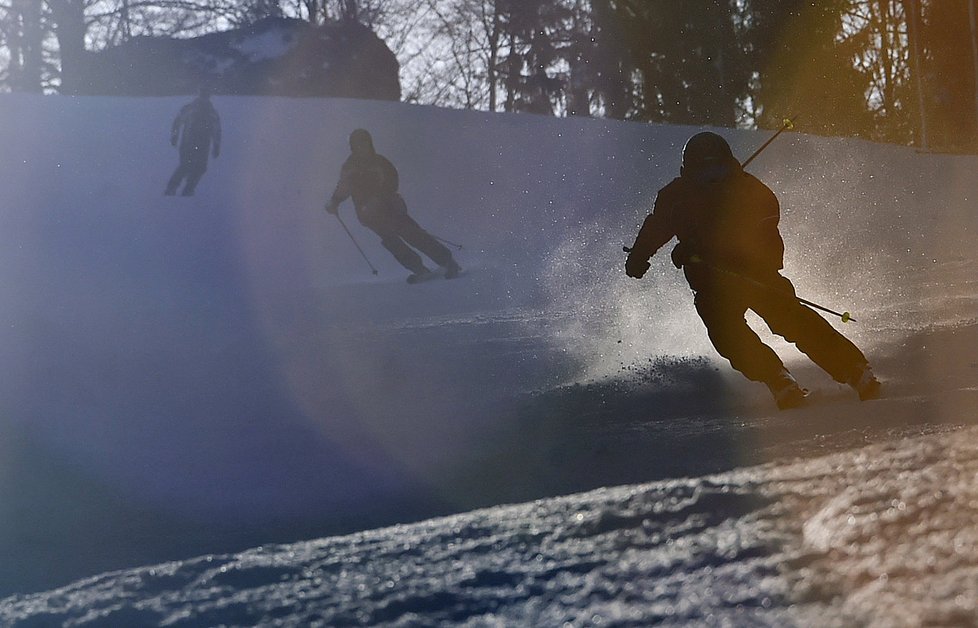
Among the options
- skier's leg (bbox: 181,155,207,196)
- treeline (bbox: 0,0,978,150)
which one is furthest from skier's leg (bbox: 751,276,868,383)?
treeline (bbox: 0,0,978,150)

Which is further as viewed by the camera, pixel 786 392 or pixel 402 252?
pixel 402 252

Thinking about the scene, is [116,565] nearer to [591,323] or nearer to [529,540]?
[529,540]

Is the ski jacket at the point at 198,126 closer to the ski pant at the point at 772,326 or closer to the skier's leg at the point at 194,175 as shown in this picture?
the skier's leg at the point at 194,175

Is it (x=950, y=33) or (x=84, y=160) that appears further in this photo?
(x=950, y=33)

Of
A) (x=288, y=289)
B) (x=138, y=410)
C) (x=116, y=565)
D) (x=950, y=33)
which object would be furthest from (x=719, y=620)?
(x=950, y=33)

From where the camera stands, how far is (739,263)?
7.55 metres

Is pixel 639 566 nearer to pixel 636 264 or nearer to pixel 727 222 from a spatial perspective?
pixel 727 222

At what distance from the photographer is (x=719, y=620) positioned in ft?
11.8

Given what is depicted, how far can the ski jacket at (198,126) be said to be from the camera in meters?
23.3

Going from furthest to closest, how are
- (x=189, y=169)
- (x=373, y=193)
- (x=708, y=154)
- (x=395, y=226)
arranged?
(x=189, y=169) < (x=395, y=226) < (x=373, y=193) < (x=708, y=154)

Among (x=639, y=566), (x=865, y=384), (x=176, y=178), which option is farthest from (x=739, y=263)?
(x=176, y=178)

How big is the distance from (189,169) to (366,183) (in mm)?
8675

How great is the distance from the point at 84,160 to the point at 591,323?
15.4m

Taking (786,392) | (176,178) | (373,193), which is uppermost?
(176,178)
